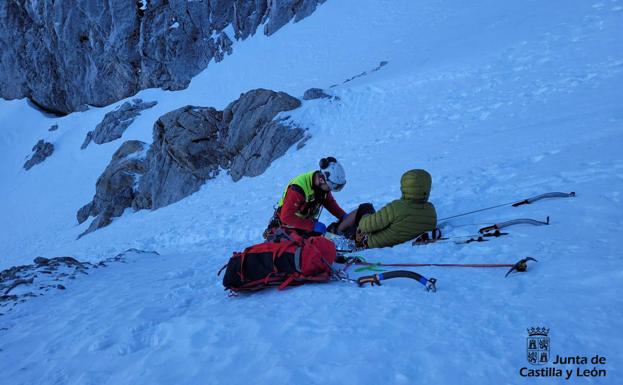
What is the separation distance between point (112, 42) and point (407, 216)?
40.0 meters

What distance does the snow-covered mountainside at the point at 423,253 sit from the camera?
8.54 feet

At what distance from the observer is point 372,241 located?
5.70 meters

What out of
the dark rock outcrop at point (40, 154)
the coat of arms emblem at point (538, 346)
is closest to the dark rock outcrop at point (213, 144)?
the coat of arms emblem at point (538, 346)

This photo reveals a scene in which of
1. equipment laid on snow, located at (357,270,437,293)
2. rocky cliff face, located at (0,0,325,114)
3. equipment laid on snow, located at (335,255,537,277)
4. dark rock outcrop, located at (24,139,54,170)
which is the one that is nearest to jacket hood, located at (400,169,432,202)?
equipment laid on snow, located at (335,255,537,277)

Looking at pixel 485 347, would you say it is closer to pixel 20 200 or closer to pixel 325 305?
pixel 325 305

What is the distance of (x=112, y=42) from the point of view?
37062 millimetres

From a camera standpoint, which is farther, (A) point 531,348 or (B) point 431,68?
(B) point 431,68

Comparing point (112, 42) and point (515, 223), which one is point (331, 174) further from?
point (112, 42)

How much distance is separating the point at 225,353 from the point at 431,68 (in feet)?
52.0

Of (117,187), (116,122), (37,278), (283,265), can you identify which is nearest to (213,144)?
(117,187)

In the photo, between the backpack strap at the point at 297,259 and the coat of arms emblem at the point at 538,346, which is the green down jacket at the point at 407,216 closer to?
the backpack strap at the point at 297,259

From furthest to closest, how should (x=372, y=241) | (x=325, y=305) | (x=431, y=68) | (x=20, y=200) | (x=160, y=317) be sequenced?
1. (x=20, y=200)
2. (x=431, y=68)
3. (x=372, y=241)
4. (x=160, y=317)
5. (x=325, y=305)

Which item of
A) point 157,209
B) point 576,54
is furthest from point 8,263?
point 576,54

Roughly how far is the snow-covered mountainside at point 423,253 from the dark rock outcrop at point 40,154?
17654 mm
